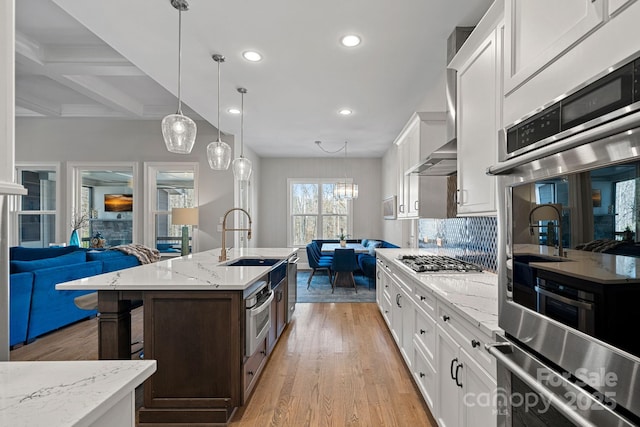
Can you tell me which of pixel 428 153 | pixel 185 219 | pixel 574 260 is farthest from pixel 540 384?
pixel 185 219

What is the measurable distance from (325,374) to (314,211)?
5.64 meters

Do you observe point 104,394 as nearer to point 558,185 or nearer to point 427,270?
Result: point 558,185

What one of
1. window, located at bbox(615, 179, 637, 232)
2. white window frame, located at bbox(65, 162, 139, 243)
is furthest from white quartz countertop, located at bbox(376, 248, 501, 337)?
white window frame, located at bbox(65, 162, 139, 243)

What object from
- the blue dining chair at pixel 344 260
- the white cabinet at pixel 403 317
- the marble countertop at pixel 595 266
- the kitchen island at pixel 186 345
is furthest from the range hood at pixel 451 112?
the blue dining chair at pixel 344 260

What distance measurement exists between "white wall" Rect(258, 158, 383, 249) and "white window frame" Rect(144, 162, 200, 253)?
2.30 m

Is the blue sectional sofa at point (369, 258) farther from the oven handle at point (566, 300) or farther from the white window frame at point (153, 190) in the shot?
the oven handle at point (566, 300)

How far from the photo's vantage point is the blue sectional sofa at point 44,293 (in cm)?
316

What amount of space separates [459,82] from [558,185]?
5.38ft

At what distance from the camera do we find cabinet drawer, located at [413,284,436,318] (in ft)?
6.19

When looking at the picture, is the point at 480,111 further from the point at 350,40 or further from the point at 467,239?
the point at 467,239

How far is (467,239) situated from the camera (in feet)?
9.81

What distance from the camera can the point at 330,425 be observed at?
79.0 inches

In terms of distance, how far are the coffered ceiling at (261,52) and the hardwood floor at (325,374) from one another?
2839 mm

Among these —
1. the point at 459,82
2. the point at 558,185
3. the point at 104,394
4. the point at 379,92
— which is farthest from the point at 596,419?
the point at 379,92
